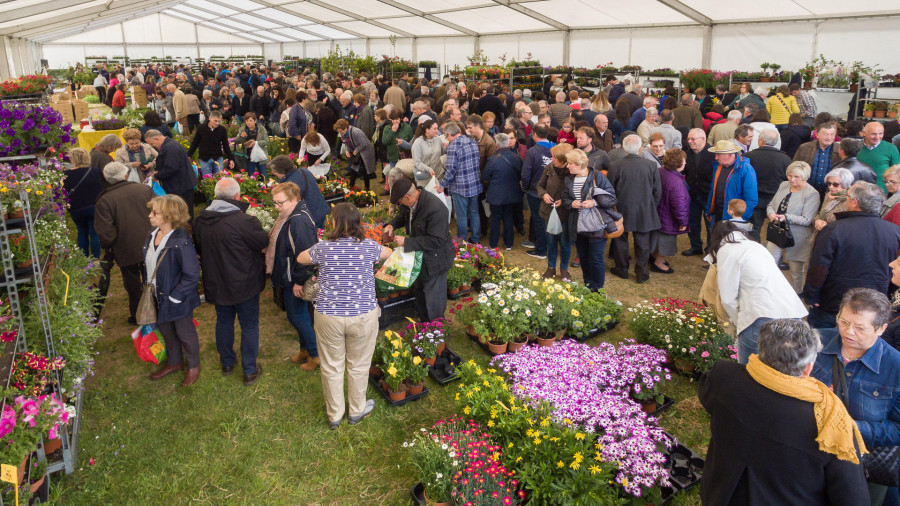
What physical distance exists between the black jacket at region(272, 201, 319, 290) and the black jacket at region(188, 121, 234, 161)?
16.8 feet

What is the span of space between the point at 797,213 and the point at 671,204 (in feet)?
4.51

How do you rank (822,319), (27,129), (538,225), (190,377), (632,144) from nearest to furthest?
(822,319) → (190,377) → (27,129) → (632,144) → (538,225)

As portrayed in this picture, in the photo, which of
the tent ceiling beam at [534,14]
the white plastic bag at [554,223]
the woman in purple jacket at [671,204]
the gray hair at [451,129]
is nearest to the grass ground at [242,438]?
the white plastic bag at [554,223]

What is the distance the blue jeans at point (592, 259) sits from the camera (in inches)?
240

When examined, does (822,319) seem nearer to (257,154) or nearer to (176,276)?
(176,276)

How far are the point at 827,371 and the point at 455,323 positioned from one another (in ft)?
11.6

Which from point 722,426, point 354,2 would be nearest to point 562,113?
point 722,426

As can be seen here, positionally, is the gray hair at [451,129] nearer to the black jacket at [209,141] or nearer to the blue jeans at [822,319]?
the black jacket at [209,141]

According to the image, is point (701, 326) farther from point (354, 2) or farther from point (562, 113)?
point (354, 2)

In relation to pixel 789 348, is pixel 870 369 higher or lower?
lower

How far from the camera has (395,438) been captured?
4.11 metres

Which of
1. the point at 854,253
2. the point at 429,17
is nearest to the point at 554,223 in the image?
the point at 854,253

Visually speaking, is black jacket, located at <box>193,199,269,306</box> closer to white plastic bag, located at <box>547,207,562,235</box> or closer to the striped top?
the striped top

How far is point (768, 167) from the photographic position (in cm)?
668
